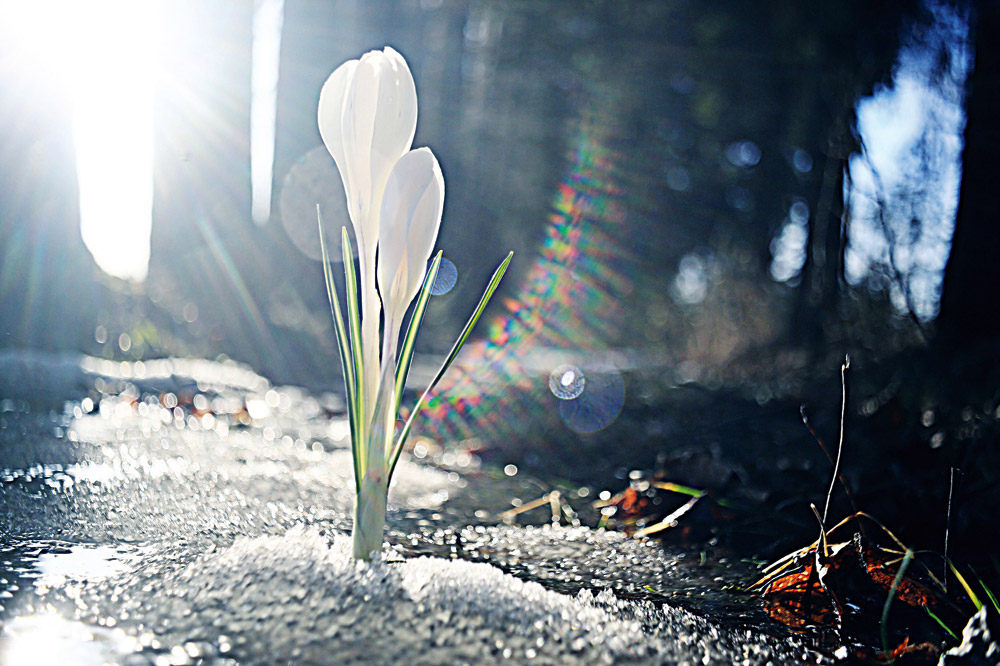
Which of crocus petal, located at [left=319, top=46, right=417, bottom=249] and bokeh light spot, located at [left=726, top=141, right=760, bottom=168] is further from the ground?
bokeh light spot, located at [left=726, top=141, right=760, bottom=168]

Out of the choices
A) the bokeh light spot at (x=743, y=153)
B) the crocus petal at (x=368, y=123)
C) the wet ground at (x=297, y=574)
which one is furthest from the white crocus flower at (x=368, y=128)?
the bokeh light spot at (x=743, y=153)

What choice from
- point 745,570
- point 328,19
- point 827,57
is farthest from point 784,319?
point 745,570

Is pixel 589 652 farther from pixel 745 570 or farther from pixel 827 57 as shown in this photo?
pixel 827 57

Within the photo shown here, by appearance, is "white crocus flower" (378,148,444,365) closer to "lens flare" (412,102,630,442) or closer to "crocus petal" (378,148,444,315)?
"crocus petal" (378,148,444,315)

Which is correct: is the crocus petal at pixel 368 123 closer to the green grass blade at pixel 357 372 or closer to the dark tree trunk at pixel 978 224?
the green grass blade at pixel 357 372

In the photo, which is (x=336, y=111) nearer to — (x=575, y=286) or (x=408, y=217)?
(x=408, y=217)

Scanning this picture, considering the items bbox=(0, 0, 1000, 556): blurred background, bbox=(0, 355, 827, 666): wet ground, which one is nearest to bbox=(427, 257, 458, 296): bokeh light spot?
bbox=(0, 0, 1000, 556): blurred background

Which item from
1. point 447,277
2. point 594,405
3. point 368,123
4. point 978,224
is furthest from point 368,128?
point 447,277

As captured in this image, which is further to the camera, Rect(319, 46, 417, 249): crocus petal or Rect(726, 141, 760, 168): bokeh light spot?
Rect(726, 141, 760, 168): bokeh light spot
